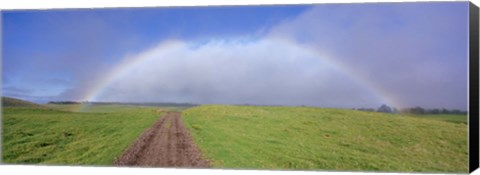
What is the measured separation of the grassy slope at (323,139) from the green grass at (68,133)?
1.59 meters

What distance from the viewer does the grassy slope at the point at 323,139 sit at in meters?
15.0

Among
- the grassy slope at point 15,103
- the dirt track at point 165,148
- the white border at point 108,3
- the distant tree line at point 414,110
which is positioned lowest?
the dirt track at point 165,148

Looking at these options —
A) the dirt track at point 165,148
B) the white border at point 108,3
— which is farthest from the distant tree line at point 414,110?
the dirt track at point 165,148

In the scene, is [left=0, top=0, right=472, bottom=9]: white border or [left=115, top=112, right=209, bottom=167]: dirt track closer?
[left=0, top=0, right=472, bottom=9]: white border

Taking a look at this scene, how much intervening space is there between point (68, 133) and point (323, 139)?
6.50m

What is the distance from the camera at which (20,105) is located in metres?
17.2

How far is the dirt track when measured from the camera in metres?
16.3

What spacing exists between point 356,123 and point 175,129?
4.56 meters

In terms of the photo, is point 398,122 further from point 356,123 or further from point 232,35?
point 232,35

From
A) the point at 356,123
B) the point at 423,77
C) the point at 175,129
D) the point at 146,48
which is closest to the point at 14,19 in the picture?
the point at 146,48

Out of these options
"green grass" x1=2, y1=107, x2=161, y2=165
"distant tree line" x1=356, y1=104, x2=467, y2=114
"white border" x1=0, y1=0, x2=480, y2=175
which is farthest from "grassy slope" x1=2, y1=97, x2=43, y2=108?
"distant tree line" x1=356, y1=104, x2=467, y2=114

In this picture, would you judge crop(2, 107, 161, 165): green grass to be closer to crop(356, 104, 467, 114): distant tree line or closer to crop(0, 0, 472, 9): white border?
crop(0, 0, 472, 9): white border

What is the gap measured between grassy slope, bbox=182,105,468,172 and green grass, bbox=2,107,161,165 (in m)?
1.59

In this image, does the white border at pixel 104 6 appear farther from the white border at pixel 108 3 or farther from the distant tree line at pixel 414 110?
the distant tree line at pixel 414 110
